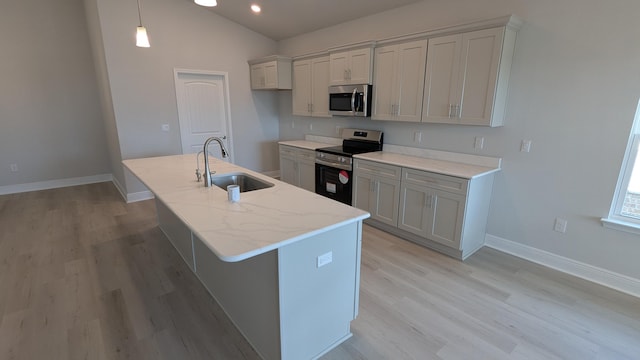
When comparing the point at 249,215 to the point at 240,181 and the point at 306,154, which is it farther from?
the point at 306,154

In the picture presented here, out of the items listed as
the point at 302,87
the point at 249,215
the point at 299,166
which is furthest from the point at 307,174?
the point at 249,215

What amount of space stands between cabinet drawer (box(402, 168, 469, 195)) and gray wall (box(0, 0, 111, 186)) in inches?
224

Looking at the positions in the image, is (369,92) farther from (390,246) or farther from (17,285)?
(17,285)

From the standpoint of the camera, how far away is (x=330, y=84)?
172 inches

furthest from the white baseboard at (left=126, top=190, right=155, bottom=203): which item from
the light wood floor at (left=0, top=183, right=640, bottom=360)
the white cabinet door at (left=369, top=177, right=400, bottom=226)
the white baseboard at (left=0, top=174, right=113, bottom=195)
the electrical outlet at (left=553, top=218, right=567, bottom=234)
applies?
the electrical outlet at (left=553, top=218, right=567, bottom=234)

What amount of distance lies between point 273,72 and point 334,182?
7.55 feet

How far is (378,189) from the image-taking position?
11.9 feet

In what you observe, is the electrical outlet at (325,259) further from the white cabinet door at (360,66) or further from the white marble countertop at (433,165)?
the white cabinet door at (360,66)

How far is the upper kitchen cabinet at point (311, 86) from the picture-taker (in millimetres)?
4586

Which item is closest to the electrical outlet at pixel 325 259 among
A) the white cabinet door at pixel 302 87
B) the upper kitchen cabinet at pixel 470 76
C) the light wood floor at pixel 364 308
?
the light wood floor at pixel 364 308

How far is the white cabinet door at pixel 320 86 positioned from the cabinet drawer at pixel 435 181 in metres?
1.80

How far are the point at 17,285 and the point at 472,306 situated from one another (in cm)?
376

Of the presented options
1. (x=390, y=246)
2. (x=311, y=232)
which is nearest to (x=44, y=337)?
(x=311, y=232)

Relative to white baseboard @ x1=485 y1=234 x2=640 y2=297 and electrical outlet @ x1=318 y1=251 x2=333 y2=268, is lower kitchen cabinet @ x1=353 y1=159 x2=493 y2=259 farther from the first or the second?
electrical outlet @ x1=318 y1=251 x2=333 y2=268
